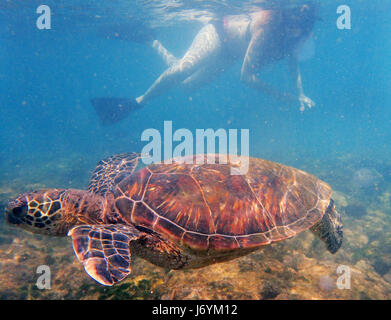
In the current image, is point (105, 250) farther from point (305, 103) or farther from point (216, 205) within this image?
point (305, 103)

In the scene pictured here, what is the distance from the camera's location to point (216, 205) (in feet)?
9.91

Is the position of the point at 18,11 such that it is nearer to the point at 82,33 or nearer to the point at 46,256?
the point at 82,33

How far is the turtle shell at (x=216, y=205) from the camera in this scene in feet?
9.31

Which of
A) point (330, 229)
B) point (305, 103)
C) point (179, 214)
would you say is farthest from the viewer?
point (305, 103)

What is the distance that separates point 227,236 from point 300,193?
1.67m

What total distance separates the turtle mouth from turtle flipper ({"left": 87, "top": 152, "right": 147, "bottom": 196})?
46.8 inches

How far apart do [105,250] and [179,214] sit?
984 mm

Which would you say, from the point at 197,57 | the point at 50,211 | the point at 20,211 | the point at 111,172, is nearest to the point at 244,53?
the point at 197,57

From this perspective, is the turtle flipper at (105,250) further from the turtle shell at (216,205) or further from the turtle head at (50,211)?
the turtle head at (50,211)

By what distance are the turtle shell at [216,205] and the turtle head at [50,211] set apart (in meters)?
0.56

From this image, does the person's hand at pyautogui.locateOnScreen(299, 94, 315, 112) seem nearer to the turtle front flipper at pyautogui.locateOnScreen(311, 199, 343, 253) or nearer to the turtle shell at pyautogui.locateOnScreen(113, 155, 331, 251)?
the turtle front flipper at pyautogui.locateOnScreen(311, 199, 343, 253)

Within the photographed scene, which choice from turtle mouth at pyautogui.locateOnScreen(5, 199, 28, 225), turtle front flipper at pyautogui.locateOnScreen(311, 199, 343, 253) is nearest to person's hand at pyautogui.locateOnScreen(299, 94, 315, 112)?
turtle front flipper at pyautogui.locateOnScreen(311, 199, 343, 253)

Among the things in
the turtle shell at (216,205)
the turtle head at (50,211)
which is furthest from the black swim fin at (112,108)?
the turtle shell at (216,205)
